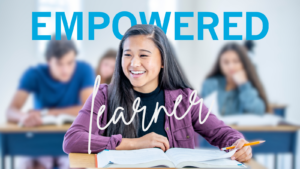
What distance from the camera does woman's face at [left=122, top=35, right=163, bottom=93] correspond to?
3.59 ft

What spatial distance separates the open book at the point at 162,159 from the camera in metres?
0.82

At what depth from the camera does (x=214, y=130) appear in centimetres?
112

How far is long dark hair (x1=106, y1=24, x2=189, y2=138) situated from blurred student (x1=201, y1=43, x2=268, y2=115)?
1.26 m

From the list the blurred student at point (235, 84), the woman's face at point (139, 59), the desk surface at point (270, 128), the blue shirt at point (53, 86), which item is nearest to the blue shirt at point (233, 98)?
the blurred student at point (235, 84)

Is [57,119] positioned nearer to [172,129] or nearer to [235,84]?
[172,129]

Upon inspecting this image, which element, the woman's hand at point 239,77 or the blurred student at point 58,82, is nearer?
the blurred student at point 58,82

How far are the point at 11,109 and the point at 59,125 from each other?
45cm

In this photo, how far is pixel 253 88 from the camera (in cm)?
248

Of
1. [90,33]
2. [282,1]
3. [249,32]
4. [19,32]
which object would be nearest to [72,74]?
[90,33]

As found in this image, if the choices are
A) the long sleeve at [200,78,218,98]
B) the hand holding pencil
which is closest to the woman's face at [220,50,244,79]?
the long sleeve at [200,78,218,98]

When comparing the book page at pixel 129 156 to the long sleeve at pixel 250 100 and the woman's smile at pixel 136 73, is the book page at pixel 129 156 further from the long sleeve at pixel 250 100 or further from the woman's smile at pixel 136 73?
the long sleeve at pixel 250 100

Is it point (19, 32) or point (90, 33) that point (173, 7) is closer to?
point (19, 32)

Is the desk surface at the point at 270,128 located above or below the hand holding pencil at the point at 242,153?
below

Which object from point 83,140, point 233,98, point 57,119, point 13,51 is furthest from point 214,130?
point 13,51
